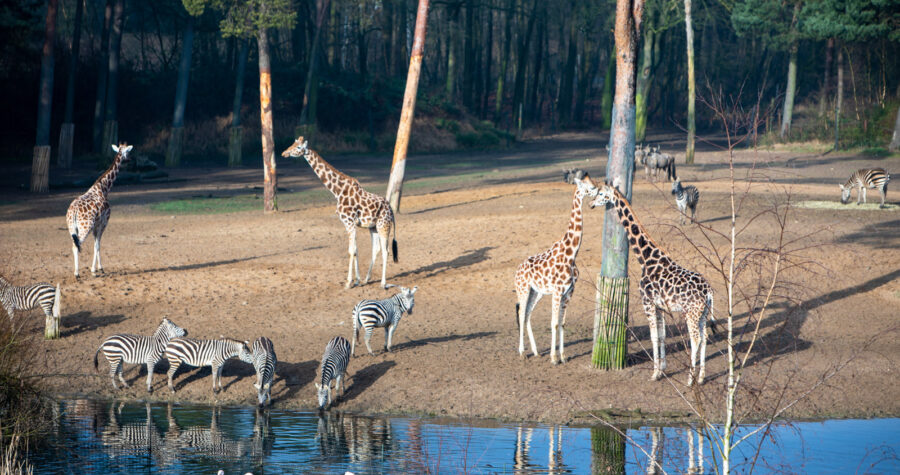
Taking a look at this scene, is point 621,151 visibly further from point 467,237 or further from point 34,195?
point 34,195

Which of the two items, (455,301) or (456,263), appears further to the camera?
(456,263)

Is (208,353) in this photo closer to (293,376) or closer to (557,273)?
(293,376)

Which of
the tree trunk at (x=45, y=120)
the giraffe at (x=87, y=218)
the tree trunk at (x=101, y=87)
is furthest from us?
the tree trunk at (x=101, y=87)

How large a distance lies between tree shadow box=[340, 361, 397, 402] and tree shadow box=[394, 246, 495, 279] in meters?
5.95

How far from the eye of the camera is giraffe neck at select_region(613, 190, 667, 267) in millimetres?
11820

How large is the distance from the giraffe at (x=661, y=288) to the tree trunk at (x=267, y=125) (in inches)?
598

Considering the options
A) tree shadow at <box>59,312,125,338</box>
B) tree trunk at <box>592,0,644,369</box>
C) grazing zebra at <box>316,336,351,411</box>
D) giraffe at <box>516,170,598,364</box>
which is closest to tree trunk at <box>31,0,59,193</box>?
tree shadow at <box>59,312,125,338</box>

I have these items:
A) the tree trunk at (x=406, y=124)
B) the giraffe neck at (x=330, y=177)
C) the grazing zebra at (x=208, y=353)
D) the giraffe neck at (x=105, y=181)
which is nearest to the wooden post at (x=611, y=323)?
the grazing zebra at (x=208, y=353)

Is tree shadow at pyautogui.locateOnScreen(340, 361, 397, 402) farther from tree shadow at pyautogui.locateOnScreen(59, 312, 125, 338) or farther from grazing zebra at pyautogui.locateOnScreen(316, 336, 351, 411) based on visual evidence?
tree shadow at pyautogui.locateOnScreen(59, 312, 125, 338)

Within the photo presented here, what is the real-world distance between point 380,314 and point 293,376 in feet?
4.99

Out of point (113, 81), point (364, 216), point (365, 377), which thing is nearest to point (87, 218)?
point (364, 216)

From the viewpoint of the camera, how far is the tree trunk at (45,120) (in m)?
30.7

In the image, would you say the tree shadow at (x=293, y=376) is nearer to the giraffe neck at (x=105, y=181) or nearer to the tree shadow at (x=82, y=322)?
the tree shadow at (x=82, y=322)

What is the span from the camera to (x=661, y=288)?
11.5 metres
